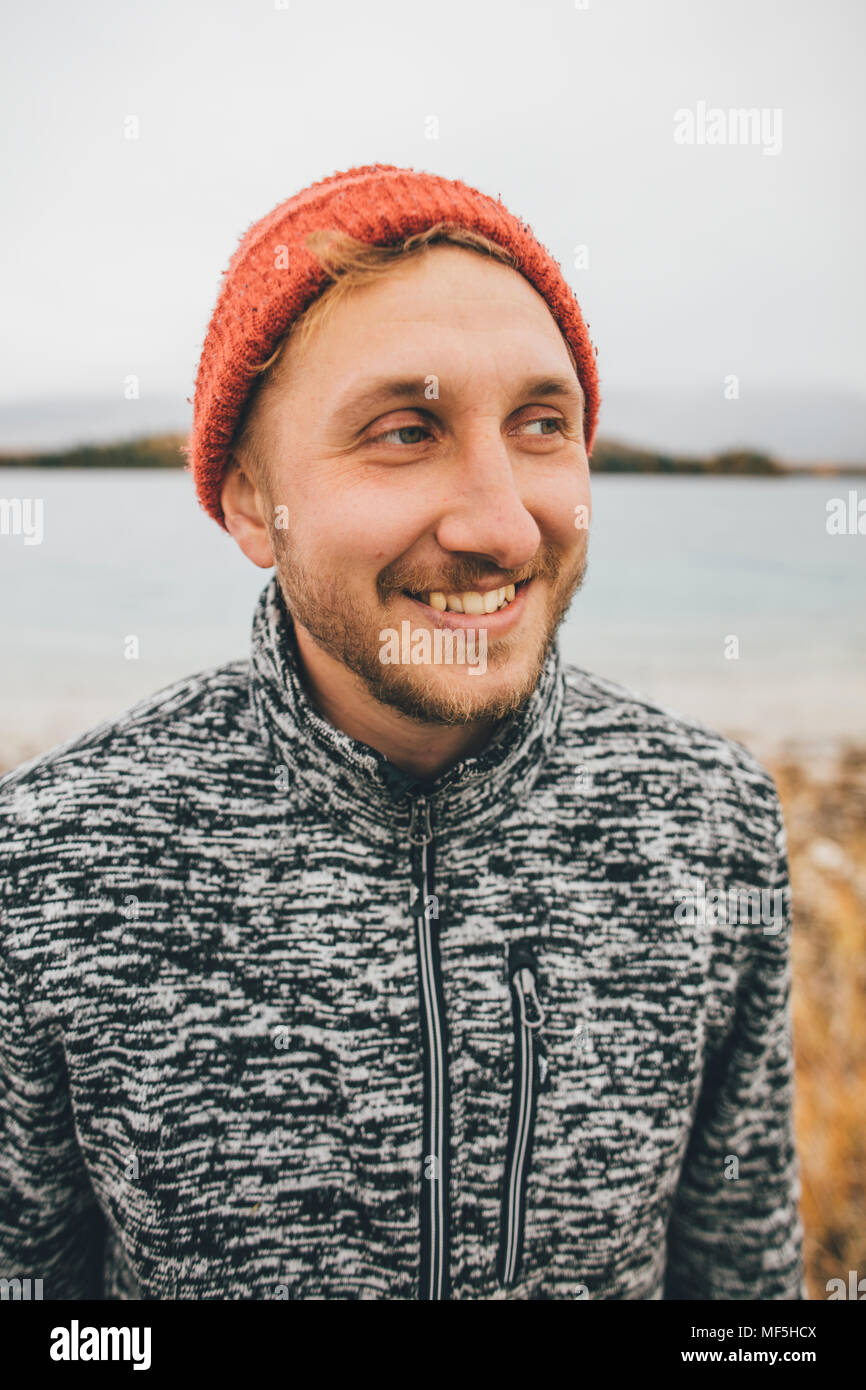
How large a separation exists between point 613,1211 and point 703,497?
25.8m

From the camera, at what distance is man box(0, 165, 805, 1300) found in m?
1.40

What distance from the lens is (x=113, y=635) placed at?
1162cm

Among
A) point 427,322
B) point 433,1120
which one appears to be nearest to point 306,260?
point 427,322

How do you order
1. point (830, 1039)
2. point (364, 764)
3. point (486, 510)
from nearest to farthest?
point (486, 510), point (364, 764), point (830, 1039)

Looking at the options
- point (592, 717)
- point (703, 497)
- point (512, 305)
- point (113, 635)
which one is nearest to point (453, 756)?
point (592, 717)

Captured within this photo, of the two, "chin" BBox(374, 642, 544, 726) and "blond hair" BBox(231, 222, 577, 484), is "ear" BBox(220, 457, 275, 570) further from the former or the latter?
"chin" BBox(374, 642, 544, 726)

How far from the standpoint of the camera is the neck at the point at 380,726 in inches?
62.5

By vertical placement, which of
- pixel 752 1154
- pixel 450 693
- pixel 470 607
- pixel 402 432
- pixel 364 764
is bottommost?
pixel 752 1154

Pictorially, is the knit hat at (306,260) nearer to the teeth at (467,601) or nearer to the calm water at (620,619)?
the teeth at (467,601)

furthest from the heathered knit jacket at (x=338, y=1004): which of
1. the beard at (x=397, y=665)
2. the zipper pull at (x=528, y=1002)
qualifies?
the beard at (x=397, y=665)

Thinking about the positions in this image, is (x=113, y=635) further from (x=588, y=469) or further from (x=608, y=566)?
(x=588, y=469)

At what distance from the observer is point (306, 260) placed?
140 centimetres

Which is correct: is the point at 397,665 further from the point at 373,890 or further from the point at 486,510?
the point at 373,890

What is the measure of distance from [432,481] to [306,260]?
44cm
